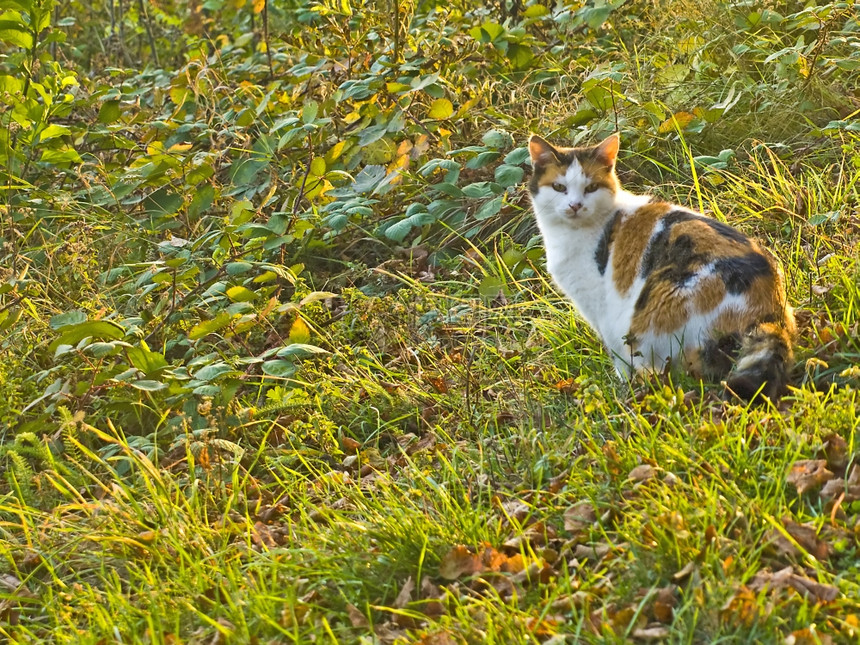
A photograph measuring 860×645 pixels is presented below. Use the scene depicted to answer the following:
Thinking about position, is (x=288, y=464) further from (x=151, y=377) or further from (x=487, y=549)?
(x=487, y=549)

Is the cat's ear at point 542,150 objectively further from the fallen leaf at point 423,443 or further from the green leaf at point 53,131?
the green leaf at point 53,131

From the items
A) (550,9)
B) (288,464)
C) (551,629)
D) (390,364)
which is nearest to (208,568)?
(288,464)

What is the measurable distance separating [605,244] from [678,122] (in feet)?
4.88

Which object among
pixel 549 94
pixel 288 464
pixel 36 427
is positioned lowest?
pixel 288 464

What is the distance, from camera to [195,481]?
10.8 feet

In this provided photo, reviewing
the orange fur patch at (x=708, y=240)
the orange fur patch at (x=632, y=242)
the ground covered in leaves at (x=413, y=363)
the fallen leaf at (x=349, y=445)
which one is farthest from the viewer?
the fallen leaf at (x=349, y=445)

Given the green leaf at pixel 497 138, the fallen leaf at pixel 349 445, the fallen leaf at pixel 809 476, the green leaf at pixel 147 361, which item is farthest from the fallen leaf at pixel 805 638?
the green leaf at pixel 497 138

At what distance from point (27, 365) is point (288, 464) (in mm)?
1575

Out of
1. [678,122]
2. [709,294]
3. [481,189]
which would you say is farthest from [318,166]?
[709,294]

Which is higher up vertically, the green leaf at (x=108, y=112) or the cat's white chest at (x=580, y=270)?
the green leaf at (x=108, y=112)

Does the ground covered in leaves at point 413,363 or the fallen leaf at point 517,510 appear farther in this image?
the fallen leaf at point 517,510

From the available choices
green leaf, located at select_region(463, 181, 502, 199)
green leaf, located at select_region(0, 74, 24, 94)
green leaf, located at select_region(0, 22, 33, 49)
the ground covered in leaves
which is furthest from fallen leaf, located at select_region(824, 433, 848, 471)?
green leaf, located at select_region(0, 74, 24, 94)

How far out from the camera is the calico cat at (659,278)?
3.22 meters

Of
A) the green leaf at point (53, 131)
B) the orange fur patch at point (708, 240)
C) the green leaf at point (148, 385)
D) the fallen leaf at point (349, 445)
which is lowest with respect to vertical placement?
the fallen leaf at point (349, 445)
